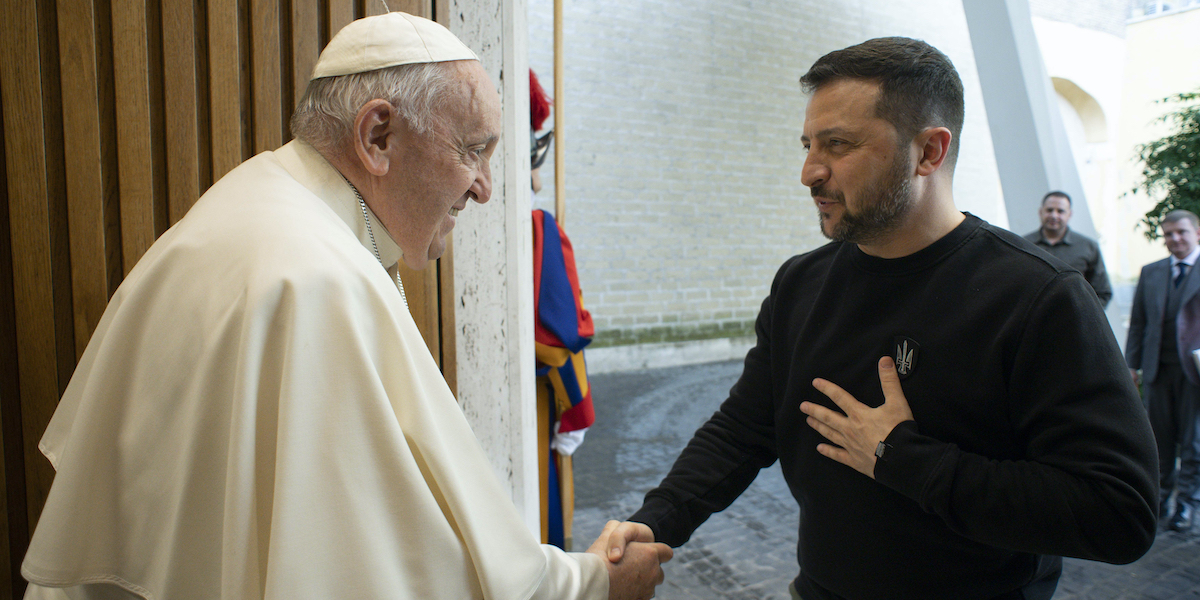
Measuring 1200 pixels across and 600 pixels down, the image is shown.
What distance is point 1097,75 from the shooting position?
13.4m

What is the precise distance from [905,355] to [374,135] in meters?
1.04

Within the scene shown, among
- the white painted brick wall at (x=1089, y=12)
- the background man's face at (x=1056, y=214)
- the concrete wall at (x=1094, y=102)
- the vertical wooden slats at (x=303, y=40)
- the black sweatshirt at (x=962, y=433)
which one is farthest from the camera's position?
the concrete wall at (x=1094, y=102)

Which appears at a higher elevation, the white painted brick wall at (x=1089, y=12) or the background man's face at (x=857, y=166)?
the white painted brick wall at (x=1089, y=12)

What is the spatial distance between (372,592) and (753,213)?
9544mm

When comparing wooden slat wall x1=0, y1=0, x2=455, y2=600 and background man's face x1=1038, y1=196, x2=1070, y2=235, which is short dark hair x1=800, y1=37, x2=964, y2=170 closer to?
wooden slat wall x1=0, y1=0, x2=455, y2=600

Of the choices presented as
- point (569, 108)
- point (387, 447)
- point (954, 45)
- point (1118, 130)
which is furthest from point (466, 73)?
point (1118, 130)

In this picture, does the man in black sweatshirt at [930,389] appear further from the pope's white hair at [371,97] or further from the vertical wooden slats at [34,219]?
the vertical wooden slats at [34,219]

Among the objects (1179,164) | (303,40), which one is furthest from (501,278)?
(1179,164)

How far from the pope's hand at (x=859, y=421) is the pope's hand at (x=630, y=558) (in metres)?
0.42

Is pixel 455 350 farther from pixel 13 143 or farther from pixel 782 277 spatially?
pixel 13 143

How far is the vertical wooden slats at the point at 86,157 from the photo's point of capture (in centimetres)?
165

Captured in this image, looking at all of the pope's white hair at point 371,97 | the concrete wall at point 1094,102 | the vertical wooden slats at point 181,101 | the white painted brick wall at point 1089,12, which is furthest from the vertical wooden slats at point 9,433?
the white painted brick wall at point 1089,12

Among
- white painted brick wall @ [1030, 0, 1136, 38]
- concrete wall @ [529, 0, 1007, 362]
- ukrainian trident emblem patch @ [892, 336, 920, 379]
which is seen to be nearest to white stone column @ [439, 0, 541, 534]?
ukrainian trident emblem patch @ [892, 336, 920, 379]

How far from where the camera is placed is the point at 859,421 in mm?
1312
